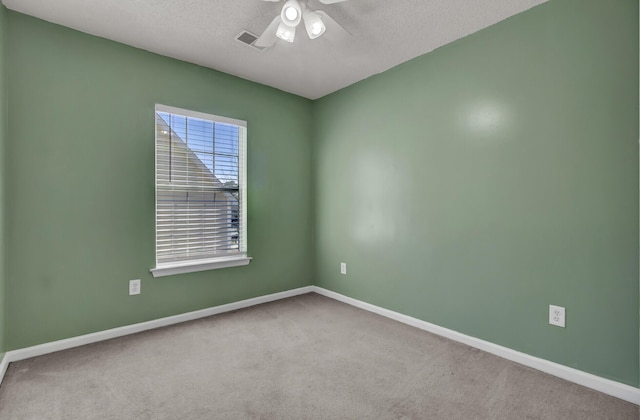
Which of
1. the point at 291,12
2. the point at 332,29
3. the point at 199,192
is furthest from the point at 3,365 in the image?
the point at 332,29

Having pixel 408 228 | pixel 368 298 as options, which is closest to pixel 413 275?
pixel 408 228

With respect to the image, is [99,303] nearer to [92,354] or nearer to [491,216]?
[92,354]

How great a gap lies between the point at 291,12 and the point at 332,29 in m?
0.31

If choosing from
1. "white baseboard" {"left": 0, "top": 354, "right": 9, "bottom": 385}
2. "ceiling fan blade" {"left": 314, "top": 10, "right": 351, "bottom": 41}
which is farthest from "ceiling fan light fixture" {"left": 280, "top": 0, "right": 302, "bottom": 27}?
"white baseboard" {"left": 0, "top": 354, "right": 9, "bottom": 385}

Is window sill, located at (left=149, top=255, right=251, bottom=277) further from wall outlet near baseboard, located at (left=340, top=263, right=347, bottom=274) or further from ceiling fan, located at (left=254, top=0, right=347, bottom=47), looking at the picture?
ceiling fan, located at (left=254, top=0, right=347, bottom=47)

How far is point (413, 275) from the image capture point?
2.92 meters

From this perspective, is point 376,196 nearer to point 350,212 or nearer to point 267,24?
point 350,212

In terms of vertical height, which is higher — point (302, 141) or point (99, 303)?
point (302, 141)

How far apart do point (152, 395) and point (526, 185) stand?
2.70 metres

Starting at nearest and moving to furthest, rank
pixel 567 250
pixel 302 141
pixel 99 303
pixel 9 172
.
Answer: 1. pixel 567 250
2. pixel 9 172
3. pixel 99 303
4. pixel 302 141

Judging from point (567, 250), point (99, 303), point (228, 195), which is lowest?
point (99, 303)

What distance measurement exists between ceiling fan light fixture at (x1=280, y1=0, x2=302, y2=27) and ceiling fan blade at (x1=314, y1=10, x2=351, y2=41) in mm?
131

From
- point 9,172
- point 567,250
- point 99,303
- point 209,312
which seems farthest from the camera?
point 209,312

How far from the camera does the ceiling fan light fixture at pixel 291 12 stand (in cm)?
188
